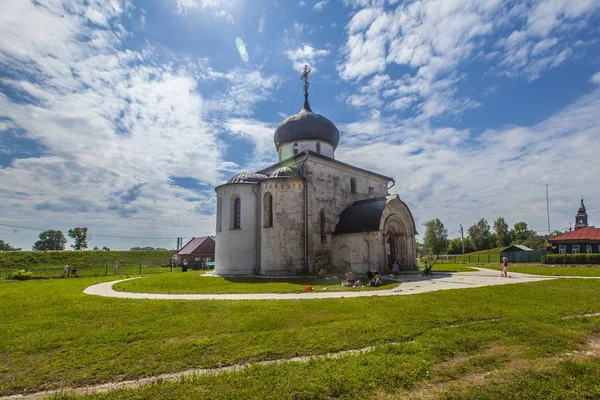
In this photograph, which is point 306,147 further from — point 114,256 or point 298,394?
point 114,256

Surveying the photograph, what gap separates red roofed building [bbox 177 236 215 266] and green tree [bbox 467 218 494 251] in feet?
194

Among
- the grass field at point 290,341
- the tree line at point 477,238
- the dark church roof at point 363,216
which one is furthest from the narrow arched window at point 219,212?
the tree line at point 477,238

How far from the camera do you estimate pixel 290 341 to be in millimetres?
6914

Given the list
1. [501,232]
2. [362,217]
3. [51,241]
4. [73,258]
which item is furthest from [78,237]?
[501,232]

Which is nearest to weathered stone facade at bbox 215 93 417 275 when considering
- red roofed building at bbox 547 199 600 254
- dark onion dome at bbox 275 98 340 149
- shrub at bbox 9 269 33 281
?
dark onion dome at bbox 275 98 340 149

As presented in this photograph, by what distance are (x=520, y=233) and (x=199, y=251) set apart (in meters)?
75.4

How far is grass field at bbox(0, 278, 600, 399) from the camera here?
5020 mm

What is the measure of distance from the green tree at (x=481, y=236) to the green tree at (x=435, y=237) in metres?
8.19

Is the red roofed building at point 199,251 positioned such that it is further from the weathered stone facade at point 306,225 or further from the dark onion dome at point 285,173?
the dark onion dome at point 285,173

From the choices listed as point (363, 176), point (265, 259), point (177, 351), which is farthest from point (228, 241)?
point (177, 351)

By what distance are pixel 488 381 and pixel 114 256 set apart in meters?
55.2

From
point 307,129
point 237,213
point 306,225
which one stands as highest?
point 307,129

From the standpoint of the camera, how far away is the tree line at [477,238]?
7131 centimetres

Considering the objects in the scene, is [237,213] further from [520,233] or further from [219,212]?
[520,233]
